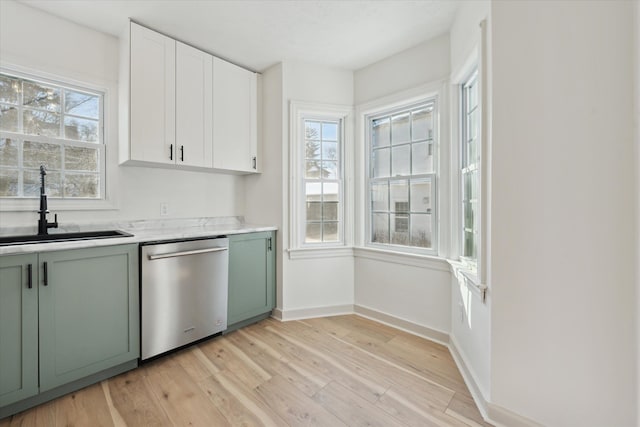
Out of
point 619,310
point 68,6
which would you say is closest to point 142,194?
point 68,6

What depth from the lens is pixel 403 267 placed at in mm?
2664

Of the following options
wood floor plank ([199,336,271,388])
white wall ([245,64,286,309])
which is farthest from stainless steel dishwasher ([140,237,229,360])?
white wall ([245,64,286,309])

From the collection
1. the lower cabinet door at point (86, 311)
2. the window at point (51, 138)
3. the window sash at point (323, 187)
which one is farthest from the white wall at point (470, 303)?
the window at point (51, 138)

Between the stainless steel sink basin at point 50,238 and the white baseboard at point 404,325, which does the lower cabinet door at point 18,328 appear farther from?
the white baseboard at point 404,325

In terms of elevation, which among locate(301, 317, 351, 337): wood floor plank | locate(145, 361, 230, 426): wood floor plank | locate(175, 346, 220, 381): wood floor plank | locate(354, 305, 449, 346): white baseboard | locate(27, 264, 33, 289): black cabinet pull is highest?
locate(27, 264, 33, 289): black cabinet pull

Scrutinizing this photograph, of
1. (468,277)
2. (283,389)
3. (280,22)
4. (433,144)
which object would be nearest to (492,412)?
(468,277)

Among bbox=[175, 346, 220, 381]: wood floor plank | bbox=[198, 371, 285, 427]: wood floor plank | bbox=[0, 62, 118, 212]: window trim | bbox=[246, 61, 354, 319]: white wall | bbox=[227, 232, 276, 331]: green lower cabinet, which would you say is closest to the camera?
bbox=[198, 371, 285, 427]: wood floor plank

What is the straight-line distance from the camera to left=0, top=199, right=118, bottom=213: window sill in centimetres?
199

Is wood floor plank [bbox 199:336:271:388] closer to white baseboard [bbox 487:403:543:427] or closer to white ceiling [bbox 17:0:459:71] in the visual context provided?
white baseboard [bbox 487:403:543:427]

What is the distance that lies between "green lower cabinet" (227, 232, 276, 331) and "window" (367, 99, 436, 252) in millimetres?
1122

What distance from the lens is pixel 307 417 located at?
156 centimetres

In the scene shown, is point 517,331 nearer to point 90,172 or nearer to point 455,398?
point 455,398

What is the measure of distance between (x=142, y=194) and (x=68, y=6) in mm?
1466

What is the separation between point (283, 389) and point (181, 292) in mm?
1065
